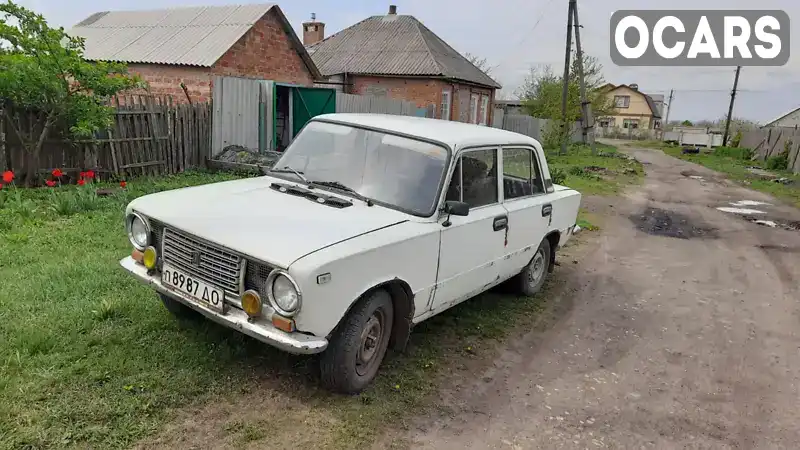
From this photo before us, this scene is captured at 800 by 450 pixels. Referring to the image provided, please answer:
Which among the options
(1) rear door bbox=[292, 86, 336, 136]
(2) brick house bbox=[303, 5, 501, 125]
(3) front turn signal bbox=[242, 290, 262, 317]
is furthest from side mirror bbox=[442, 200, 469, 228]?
(2) brick house bbox=[303, 5, 501, 125]

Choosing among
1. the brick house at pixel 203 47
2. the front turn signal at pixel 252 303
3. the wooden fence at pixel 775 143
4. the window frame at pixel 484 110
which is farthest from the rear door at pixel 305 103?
the wooden fence at pixel 775 143

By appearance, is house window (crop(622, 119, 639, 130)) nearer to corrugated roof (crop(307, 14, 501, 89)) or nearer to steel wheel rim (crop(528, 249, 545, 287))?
corrugated roof (crop(307, 14, 501, 89))

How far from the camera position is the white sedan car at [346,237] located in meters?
3.14

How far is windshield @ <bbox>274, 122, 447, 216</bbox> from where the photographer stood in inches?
160

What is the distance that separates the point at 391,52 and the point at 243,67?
11954 mm

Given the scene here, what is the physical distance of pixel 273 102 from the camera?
43.7 feet

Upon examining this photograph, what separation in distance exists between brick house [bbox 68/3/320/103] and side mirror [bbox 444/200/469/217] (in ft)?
39.7

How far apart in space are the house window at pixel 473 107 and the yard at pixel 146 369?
23266mm

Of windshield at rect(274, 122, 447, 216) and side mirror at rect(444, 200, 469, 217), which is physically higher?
windshield at rect(274, 122, 447, 216)

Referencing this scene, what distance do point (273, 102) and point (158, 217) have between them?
33.5 ft

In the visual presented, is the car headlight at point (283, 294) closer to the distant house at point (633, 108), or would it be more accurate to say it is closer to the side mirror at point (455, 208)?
the side mirror at point (455, 208)

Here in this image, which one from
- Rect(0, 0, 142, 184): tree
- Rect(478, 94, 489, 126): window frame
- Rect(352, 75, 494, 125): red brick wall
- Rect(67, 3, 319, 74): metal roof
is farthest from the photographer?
Rect(478, 94, 489, 126): window frame

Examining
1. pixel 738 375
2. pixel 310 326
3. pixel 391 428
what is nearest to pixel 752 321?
pixel 738 375

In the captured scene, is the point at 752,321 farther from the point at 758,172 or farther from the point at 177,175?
the point at 758,172
